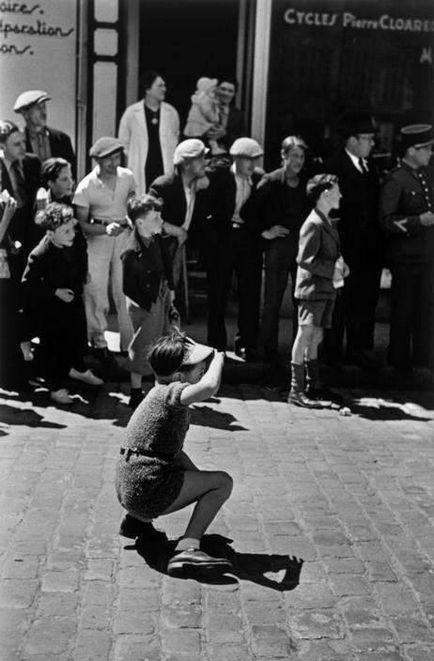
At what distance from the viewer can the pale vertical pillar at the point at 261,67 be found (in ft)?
36.3

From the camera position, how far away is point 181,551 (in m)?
5.21

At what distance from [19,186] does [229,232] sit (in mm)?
1800

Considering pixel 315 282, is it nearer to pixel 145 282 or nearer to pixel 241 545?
pixel 145 282

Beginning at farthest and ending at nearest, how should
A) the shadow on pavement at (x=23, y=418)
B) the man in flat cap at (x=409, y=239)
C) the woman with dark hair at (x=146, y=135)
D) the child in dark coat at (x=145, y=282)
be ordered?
the woman with dark hair at (x=146, y=135)
the man in flat cap at (x=409, y=239)
the child in dark coat at (x=145, y=282)
the shadow on pavement at (x=23, y=418)

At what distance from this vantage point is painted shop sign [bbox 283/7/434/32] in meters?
11.1

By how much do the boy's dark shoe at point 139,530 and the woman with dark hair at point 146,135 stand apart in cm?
546

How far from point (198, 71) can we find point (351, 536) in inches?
287

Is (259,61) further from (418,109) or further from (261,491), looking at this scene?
(261,491)

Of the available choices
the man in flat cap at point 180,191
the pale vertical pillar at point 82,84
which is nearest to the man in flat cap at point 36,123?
the man in flat cap at point 180,191

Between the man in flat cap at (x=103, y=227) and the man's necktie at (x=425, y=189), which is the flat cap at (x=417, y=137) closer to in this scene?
the man's necktie at (x=425, y=189)

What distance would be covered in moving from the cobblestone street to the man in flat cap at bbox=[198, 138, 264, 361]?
1.31 m

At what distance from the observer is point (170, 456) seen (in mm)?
5301

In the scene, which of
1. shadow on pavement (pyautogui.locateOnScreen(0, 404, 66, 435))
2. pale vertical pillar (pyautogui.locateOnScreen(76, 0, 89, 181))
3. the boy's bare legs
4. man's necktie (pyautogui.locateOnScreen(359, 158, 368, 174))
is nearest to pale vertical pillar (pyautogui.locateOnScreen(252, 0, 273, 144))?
pale vertical pillar (pyautogui.locateOnScreen(76, 0, 89, 181))

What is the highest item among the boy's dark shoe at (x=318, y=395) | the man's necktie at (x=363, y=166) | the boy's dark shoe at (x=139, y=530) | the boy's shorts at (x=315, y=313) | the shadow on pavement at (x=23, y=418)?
the man's necktie at (x=363, y=166)
